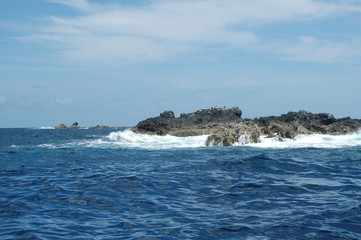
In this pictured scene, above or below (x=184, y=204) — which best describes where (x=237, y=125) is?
above

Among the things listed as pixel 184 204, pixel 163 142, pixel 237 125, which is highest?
pixel 237 125

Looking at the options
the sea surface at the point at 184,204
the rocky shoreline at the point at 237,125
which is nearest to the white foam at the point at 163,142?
the rocky shoreline at the point at 237,125

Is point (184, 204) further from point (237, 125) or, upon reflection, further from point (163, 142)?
point (237, 125)

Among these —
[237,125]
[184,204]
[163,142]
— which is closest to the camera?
[184,204]

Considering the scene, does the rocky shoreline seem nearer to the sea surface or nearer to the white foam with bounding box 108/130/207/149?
the white foam with bounding box 108/130/207/149

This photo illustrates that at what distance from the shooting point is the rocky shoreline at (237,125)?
4909cm

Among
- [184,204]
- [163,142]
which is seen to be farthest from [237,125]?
[184,204]

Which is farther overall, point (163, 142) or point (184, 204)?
point (163, 142)

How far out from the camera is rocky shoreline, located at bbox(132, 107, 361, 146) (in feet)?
161

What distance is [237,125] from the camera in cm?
5738

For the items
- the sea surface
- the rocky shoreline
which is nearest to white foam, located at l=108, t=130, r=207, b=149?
the rocky shoreline

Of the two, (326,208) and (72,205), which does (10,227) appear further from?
(326,208)

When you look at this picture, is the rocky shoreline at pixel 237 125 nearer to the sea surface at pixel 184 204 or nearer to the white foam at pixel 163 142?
the white foam at pixel 163 142

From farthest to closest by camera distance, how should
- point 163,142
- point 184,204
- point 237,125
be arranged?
1. point 237,125
2. point 163,142
3. point 184,204
